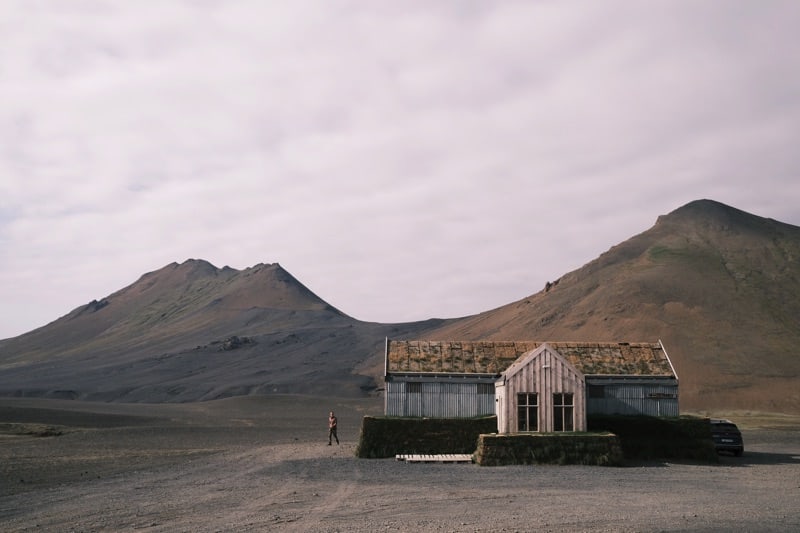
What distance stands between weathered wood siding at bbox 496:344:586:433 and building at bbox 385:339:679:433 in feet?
0.13

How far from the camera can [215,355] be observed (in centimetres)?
13612

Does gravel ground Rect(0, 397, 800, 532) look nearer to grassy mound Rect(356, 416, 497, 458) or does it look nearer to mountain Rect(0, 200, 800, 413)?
grassy mound Rect(356, 416, 497, 458)

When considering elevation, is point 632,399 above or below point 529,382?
below

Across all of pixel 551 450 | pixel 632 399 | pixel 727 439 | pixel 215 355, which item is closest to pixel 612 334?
pixel 727 439

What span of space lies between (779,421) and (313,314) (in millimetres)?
122949

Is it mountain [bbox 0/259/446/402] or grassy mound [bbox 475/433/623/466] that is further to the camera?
mountain [bbox 0/259/446/402]

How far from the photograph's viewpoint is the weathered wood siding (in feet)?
106

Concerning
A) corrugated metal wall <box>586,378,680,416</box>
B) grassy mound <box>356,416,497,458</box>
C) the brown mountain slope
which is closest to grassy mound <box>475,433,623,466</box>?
grassy mound <box>356,416,497,458</box>

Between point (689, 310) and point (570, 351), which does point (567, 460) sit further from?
point (689, 310)

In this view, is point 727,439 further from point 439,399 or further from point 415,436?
point 415,436

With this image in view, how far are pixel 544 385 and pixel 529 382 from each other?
0.62 m

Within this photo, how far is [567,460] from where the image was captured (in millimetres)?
29969

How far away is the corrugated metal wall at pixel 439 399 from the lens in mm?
35500

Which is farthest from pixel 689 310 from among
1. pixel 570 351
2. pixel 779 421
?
pixel 570 351
